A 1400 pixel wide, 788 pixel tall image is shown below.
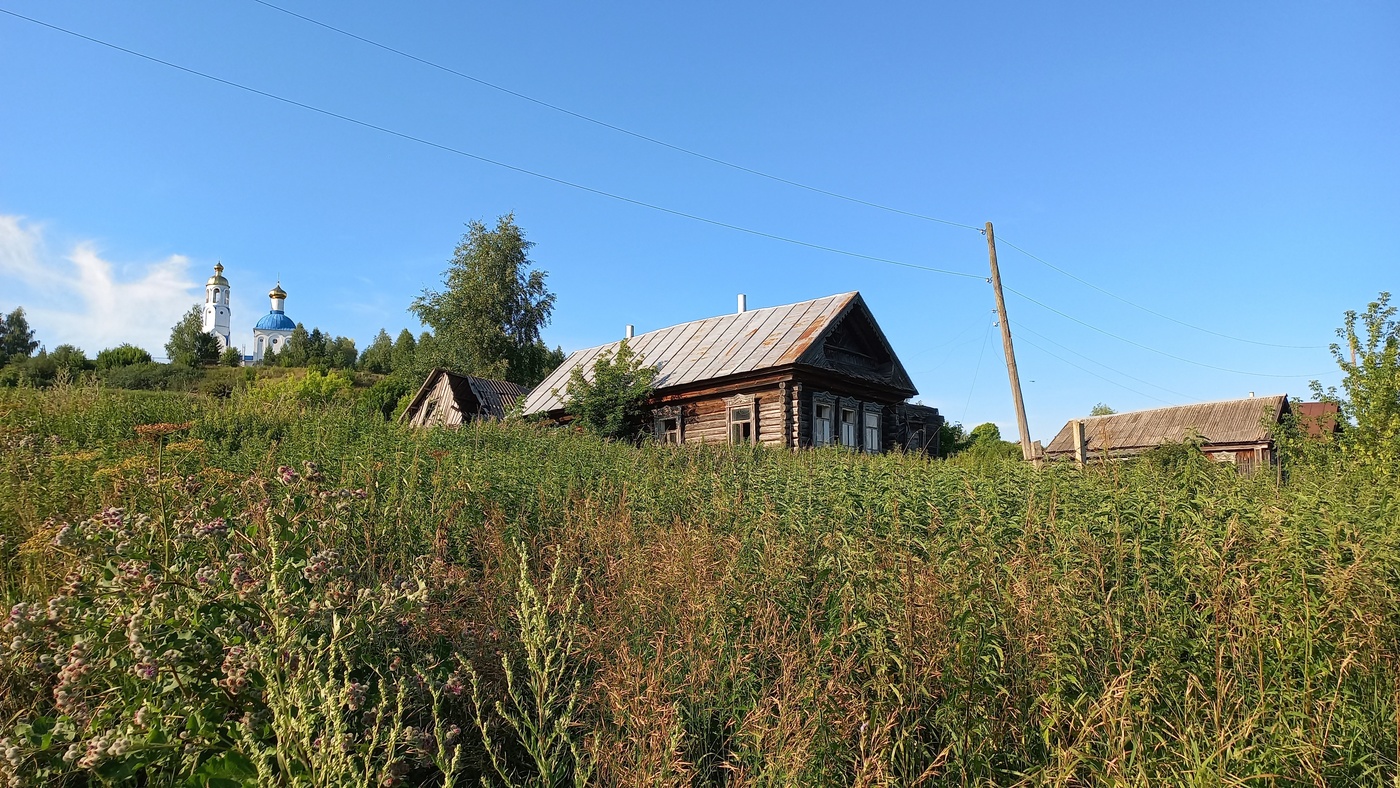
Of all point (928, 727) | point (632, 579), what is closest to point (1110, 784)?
point (928, 727)

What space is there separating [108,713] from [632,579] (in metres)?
2.08

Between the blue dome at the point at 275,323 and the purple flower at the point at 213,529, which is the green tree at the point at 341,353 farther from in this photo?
the purple flower at the point at 213,529

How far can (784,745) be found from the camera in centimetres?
224

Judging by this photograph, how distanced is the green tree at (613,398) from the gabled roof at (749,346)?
22.3 inches

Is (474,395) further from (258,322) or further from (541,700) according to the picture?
(258,322)

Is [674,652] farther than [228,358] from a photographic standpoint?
No

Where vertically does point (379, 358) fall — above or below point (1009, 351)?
above

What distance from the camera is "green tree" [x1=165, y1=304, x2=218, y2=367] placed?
63.8 m

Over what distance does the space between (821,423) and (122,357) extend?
5717 cm

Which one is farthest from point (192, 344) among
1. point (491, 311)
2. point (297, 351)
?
point (491, 311)

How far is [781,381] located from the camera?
16.7 metres

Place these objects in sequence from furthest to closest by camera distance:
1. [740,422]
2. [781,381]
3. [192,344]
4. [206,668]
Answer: [192,344] < [740,422] < [781,381] < [206,668]

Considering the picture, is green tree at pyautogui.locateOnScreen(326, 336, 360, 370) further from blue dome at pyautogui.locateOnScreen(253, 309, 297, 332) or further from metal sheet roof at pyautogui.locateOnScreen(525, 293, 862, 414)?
metal sheet roof at pyautogui.locateOnScreen(525, 293, 862, 414)

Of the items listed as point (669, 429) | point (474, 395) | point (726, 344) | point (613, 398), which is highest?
point (726, 344)
